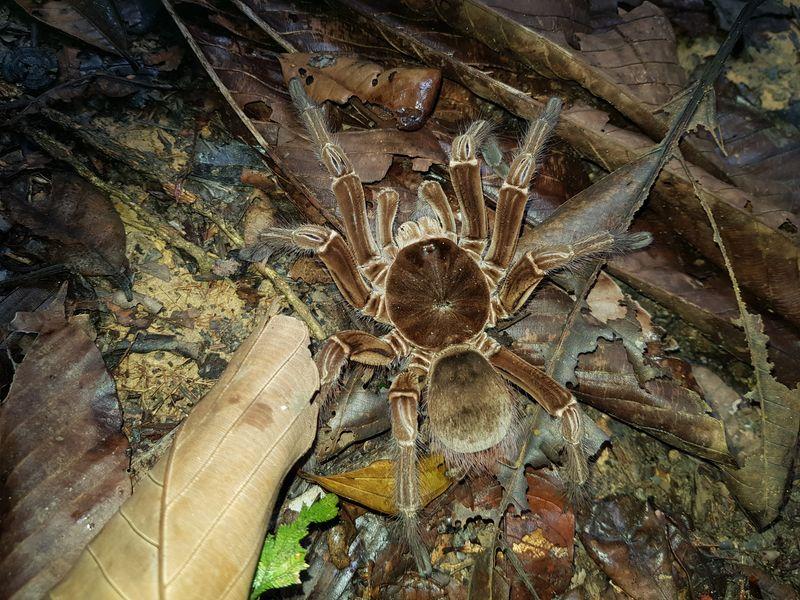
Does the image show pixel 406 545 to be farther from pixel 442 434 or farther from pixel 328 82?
pixel 328 82

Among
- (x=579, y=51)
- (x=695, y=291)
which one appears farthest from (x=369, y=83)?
(x=695, y=291)

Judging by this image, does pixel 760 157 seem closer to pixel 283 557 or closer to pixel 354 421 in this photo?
pixel 354 421

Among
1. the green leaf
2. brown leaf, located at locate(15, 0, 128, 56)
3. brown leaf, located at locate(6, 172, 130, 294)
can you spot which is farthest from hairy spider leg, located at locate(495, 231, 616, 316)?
brown leaf, located at locate(15, 0, 128, 56)

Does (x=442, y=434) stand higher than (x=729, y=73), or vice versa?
(x=729, y=73)

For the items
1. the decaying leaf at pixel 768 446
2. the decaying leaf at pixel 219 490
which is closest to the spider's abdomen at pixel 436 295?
the decaying leaf at pixel 219 490

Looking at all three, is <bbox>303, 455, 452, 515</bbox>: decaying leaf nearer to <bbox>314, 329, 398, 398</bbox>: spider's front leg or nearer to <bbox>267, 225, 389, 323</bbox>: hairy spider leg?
<bbox>314, 329, 398, 398</bbox>: spider's front leg

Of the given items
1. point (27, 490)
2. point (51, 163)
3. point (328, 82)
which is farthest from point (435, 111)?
point (27, 490)

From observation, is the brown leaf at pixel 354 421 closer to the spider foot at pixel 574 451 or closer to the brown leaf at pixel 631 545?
the spider foot at pixel 574 451
